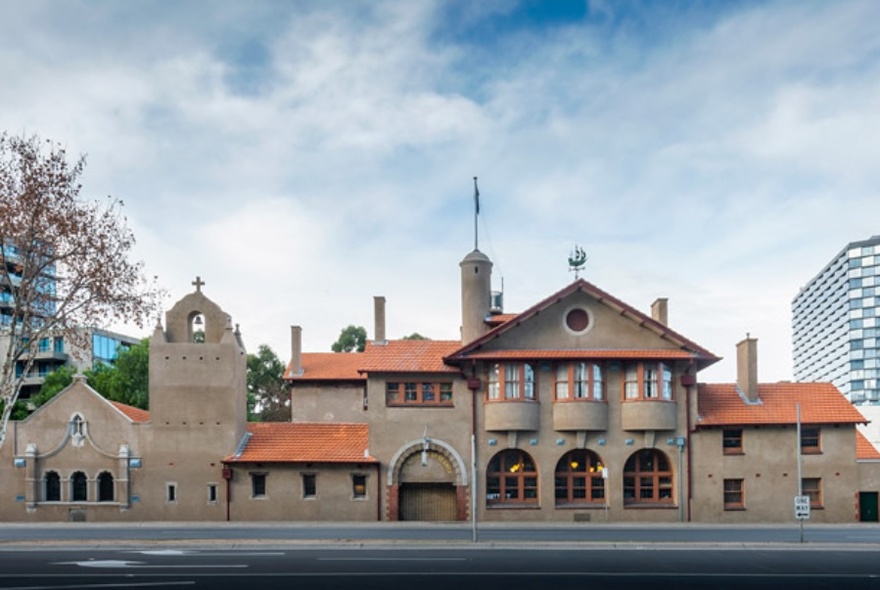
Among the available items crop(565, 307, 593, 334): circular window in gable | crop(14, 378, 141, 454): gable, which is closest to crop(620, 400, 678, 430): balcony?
crop(565, 307, 593, 334): circular window in gable

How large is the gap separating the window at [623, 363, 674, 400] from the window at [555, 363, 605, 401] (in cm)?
141

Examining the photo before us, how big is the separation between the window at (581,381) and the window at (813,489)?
35.0ft

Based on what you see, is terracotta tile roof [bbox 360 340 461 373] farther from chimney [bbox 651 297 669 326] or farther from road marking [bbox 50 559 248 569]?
road marking [bbox 50 559 248 569]

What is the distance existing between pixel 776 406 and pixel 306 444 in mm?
23397

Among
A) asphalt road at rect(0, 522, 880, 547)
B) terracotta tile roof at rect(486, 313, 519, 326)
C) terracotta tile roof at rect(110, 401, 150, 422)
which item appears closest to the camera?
asphalt road at rect(0, 522, 880, 547)

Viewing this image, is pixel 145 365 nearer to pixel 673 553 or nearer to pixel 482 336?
pixel 482 336

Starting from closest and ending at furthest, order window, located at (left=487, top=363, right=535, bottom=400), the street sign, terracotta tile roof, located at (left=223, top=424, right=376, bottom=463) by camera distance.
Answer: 1. the street sign
2. terracotta tile roof, located at (left=223, top=424, right=376, bottom=463)
3. window, located at (left=487, top=363, right=535, bottom=400)

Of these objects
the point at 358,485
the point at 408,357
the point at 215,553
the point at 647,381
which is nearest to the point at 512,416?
the point at 408,357

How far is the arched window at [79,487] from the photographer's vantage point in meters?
43.7

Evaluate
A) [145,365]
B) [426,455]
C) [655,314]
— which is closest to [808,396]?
[655,314]

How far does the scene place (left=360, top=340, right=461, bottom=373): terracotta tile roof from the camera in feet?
144

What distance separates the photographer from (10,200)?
104 ft

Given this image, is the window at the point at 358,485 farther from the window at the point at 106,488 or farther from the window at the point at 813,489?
the window at the point at 813,489

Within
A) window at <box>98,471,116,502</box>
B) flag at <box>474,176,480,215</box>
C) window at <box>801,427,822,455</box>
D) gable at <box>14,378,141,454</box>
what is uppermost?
flag at <box>474,176,480,215</box>
